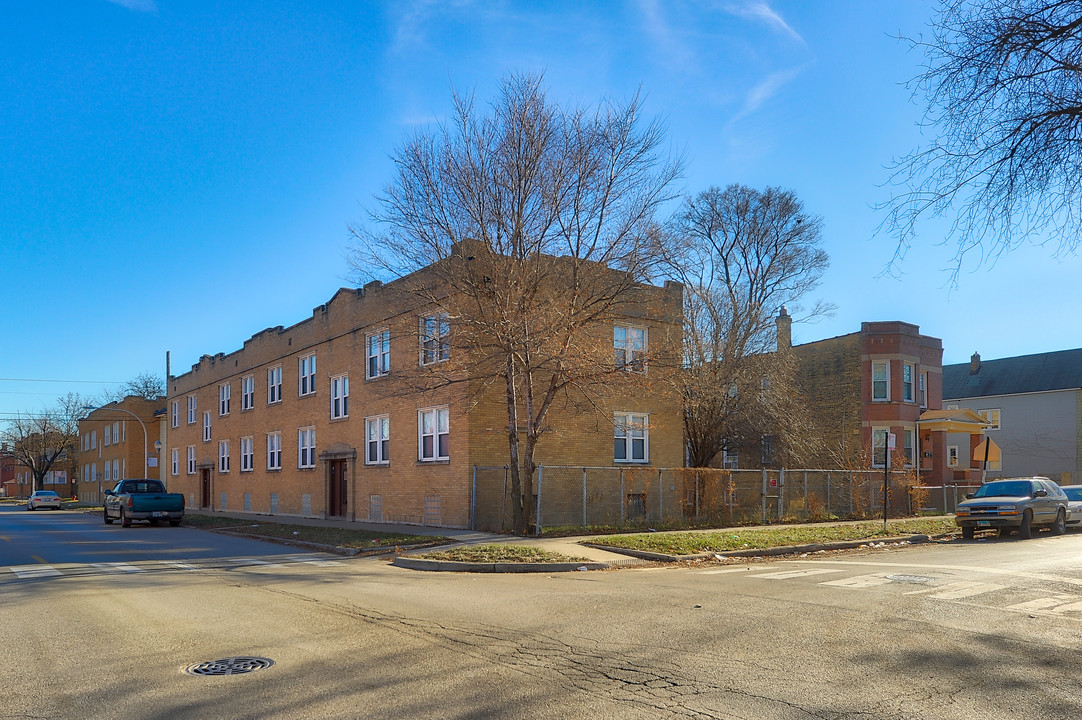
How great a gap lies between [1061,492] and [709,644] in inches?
835

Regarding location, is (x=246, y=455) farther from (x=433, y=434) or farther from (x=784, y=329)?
(x=784, y=329)

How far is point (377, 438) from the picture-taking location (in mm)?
29484

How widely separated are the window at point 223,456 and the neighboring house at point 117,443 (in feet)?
51.8

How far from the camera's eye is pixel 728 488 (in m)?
25.5

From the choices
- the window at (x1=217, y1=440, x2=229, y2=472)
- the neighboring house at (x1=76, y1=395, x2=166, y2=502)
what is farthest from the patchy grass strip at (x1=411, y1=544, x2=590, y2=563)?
the neighboring house at (x1=76, y1=395, x2=166, y2=502)

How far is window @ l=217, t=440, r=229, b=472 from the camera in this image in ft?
144

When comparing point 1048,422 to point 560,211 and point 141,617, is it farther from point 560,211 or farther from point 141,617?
point 141,617

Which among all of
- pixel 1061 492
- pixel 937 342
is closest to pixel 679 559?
pixel 1061 492

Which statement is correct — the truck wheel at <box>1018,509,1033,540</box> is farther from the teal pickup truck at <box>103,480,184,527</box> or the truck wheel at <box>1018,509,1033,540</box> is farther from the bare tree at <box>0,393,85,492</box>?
the bare tree at <box>0,393,85,492</box>

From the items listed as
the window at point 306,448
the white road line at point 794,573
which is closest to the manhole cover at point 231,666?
the white road line at point 794,573

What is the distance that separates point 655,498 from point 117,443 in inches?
2180

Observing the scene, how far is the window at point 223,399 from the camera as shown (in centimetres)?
4462

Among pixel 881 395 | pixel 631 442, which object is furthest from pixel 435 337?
pixel 881 395

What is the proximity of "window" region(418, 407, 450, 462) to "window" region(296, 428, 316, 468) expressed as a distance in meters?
8.99
